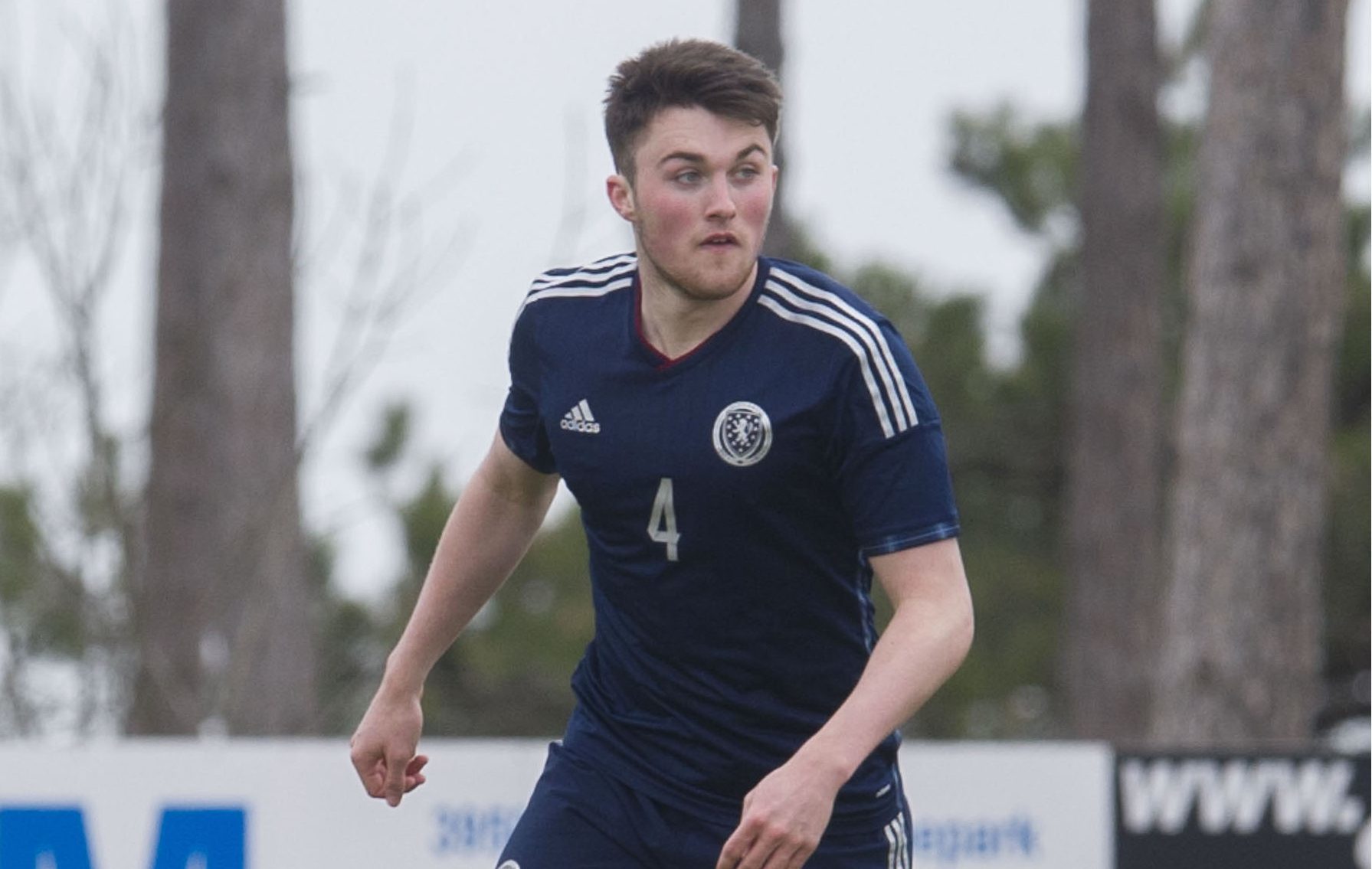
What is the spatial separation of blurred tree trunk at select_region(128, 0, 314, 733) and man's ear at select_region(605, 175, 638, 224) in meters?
6.44

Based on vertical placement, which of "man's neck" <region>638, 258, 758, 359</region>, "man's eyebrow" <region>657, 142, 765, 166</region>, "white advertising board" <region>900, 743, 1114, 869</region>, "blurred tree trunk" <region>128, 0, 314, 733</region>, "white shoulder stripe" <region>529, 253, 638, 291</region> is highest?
"man's eyebrow" <region>657, 142, 765, 166</region>

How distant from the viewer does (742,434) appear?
356cm

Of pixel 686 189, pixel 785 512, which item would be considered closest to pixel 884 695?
pixel 785 512

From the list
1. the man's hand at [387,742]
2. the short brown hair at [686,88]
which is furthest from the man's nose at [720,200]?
the man's hand at [387,742]

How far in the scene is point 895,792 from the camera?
150 inches

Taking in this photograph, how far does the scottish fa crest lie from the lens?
11.6ft

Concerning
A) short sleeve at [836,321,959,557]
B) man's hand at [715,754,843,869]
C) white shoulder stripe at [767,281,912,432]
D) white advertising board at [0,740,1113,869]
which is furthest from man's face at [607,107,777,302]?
white advertising board at [0,740,1113,869]

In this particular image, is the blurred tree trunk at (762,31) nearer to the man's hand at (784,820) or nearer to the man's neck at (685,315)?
the man's neck at (685,315)

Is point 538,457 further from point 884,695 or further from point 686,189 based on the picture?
point 884,695

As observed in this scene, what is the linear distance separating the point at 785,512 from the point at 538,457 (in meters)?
0.55

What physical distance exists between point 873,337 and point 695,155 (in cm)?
40

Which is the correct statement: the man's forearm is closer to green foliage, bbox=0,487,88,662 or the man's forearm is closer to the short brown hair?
the short brown hair

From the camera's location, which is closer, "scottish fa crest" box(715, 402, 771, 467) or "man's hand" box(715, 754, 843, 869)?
"man's hand" box(715, 754, 843, 869)

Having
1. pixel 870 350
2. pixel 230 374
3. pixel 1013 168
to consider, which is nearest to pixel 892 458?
pixel 870 350
